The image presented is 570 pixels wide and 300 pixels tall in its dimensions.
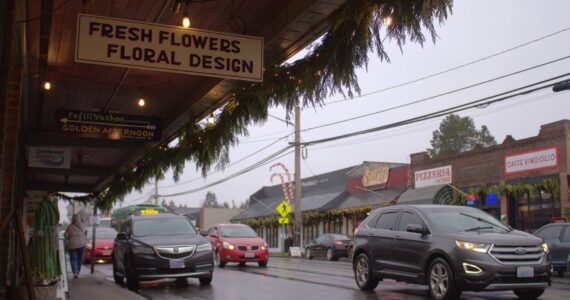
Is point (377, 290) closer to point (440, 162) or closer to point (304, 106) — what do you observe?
point (304, 106)

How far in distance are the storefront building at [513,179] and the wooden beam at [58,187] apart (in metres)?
16.2

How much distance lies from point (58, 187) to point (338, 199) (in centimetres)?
1964

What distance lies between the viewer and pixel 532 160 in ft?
88.6

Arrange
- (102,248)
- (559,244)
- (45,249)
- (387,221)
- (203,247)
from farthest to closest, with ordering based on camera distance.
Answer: (102,248) → (559,244) → (203,247) → (387,221) → (45,249)

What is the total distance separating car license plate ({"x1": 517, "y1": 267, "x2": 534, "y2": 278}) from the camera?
929cm

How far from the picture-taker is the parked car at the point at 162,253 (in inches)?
514

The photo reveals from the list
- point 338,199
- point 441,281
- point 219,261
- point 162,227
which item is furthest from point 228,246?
point 338,199

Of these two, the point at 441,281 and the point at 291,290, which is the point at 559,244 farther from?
the point at 291,290

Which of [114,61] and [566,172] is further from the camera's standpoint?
[566,172]

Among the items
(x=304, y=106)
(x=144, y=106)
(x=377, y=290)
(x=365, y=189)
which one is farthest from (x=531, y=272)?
(x=365, y=189)

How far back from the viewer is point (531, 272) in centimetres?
937

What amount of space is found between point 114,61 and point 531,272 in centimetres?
700

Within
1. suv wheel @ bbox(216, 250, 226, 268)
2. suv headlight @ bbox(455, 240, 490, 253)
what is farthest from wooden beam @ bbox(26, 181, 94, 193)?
suv headlight @ bbox(455, 240, 490, 253)

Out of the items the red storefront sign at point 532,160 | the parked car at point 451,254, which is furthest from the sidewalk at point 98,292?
the red storefront sign at point 532,160
